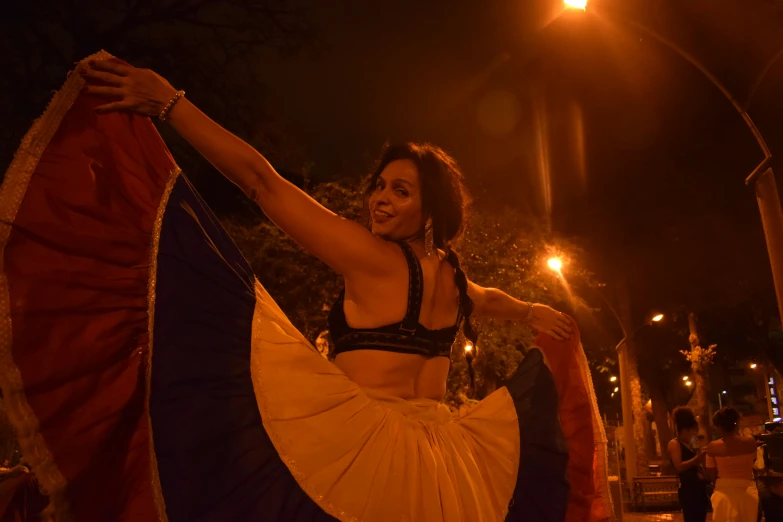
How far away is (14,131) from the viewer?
11297 mm

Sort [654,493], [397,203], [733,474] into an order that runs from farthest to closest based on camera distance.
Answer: [654,493]
[733,474]
[397,203]

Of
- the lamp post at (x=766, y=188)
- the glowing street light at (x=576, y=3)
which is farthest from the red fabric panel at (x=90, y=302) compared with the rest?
the lamp post at (x=766, y=188)

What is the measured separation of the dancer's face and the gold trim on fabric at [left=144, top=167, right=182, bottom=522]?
2.77ft

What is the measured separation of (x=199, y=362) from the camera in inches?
80.1

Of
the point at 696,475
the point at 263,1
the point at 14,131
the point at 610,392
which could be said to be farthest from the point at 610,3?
the point at 610,392

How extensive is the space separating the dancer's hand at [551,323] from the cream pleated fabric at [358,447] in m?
0.95

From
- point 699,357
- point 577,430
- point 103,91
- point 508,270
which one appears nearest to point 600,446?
point 577,430

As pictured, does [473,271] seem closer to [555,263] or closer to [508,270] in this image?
[508,270]

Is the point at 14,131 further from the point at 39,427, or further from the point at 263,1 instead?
the point at 39,427

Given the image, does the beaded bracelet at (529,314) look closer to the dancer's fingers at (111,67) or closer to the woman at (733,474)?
the dancer's fingers at (111,67)

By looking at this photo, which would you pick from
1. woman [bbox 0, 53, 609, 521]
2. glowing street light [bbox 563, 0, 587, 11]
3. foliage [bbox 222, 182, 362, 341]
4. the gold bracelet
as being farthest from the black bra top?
foliage [bbox 222, 182, 362, 341]

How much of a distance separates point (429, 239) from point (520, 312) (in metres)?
0.75

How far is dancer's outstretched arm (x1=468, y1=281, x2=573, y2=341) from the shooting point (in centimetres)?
325

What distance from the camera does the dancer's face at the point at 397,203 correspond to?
2.80m
